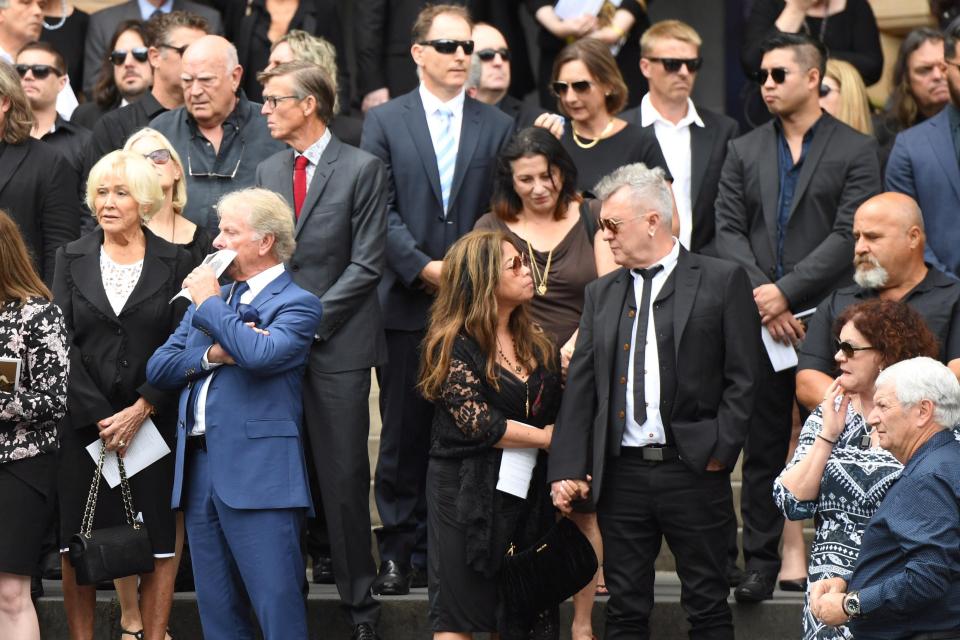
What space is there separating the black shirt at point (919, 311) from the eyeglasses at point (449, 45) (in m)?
2.28

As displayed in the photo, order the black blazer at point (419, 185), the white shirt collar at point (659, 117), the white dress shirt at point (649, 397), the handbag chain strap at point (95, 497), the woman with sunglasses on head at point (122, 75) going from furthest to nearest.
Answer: the woman with sunglasses on head at point (122, 75) < the white shirt collar at point (659, 117) < the black blazer at point (419, 185) < the handbag chain strap at point (95, 497) < the white dress shirt at point (649, 397)

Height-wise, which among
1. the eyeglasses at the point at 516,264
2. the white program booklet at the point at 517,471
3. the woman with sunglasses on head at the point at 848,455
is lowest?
the white program booklet at the point at 517,471

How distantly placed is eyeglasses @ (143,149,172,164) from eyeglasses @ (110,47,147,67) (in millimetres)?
1817

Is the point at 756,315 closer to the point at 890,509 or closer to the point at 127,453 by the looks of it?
the point at 890,509

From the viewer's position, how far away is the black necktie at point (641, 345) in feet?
22.4

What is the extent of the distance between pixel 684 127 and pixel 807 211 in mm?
1006

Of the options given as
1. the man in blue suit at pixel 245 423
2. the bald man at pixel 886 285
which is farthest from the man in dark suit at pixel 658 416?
the man in blue suit at pixel 245 423

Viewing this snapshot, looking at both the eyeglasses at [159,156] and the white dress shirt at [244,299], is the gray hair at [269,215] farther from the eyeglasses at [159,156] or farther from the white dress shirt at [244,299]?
the eyeglasses at [159,156]

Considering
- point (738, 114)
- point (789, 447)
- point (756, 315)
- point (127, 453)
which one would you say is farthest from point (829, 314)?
point (738, 114)

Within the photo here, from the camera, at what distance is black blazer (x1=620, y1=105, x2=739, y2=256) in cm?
838

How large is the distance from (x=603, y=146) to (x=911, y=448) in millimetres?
3079

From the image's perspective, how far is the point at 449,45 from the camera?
27.2ft

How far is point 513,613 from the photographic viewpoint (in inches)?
272

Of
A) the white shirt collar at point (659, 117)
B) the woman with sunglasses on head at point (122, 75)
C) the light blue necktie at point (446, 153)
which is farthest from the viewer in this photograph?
the woman with sunglasses on head at point (122, 75)
